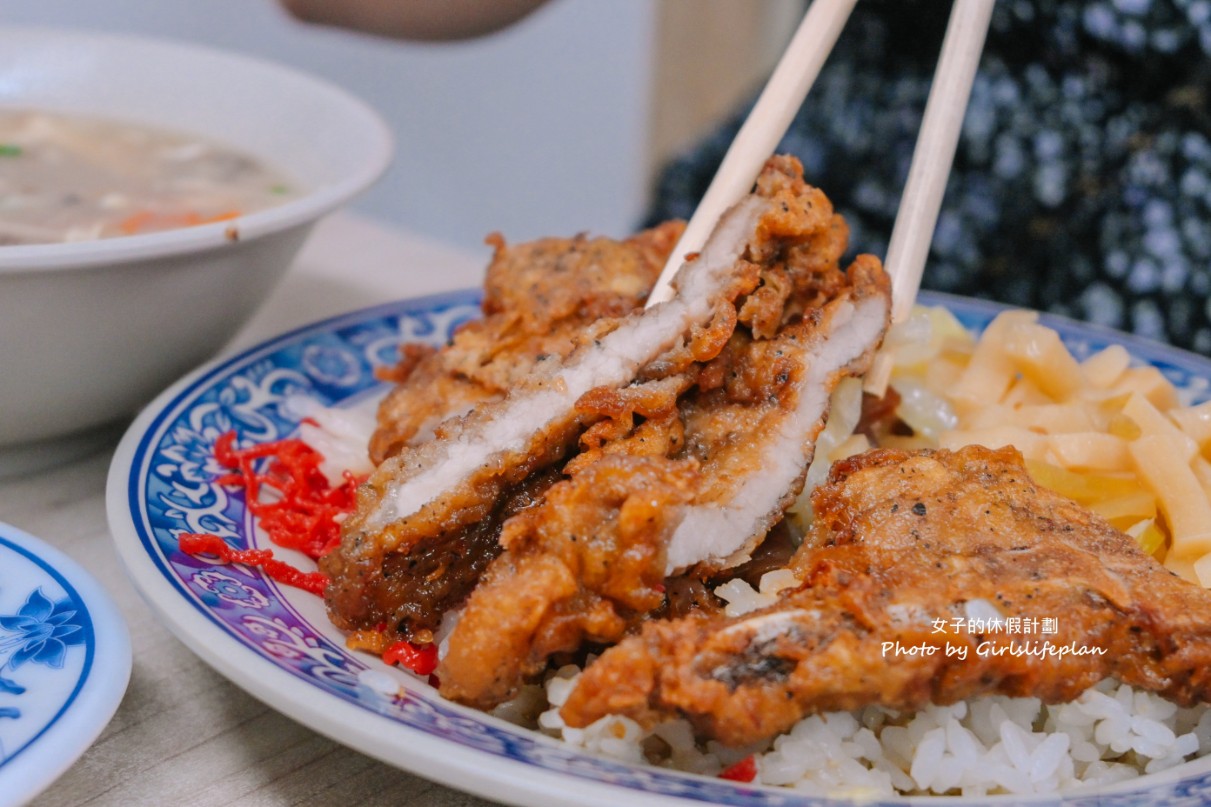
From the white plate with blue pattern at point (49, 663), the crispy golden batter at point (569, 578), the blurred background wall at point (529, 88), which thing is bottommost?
the blurred background wall at point (529, 88)

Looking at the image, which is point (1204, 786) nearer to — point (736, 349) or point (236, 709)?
point (736, 349)

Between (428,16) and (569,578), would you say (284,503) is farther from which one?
(428,16)

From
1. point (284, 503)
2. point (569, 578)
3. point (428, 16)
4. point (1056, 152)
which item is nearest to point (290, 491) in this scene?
point (284, 503)

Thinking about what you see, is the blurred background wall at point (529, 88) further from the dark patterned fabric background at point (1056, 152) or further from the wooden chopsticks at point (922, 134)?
the wooden chopsticks at point (922, 134)

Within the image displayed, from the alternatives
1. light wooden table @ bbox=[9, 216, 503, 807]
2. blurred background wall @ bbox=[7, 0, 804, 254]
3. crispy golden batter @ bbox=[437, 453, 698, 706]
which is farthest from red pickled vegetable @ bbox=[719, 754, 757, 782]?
blurred background wall @ bbox=[7, 0, 804, 254]

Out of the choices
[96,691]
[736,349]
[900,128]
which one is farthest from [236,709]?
[900,128]

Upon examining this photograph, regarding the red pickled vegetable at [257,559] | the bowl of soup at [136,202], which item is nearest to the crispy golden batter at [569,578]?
the red pickled vegetable at [257,559]
